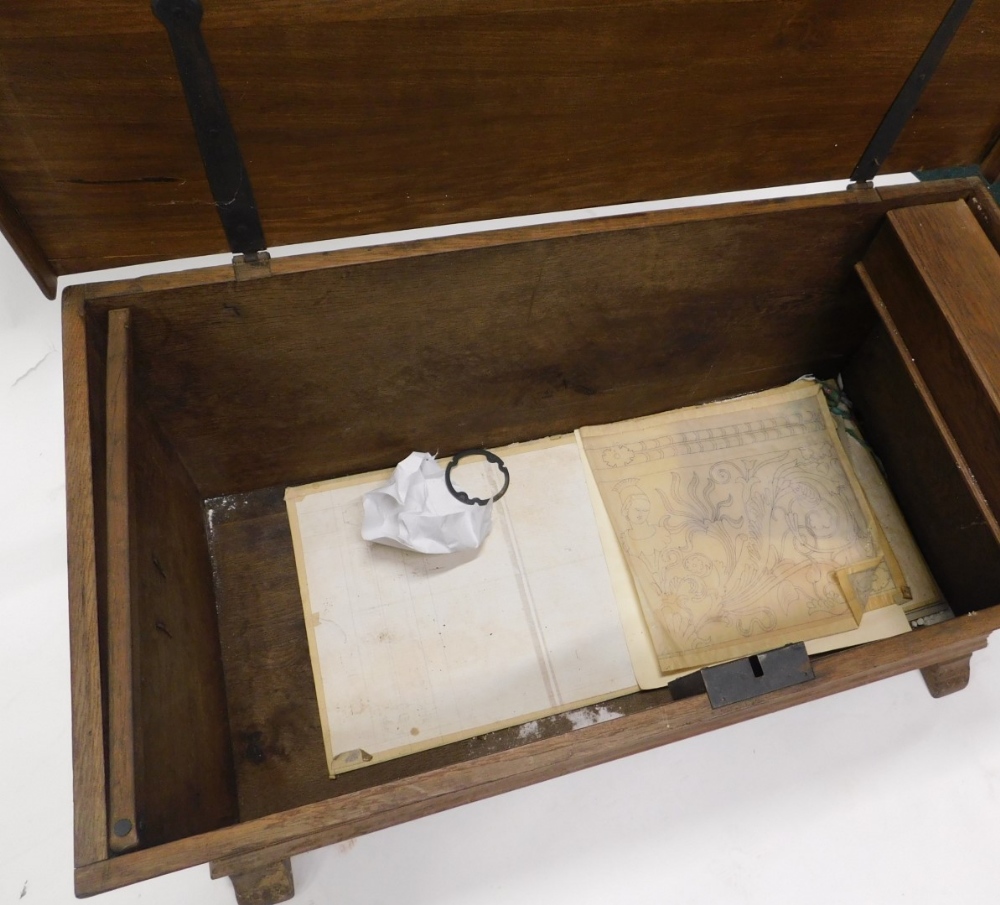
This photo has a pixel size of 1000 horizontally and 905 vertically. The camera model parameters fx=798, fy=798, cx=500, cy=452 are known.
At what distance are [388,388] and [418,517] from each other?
17 cm

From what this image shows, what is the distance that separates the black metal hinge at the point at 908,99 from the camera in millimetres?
852

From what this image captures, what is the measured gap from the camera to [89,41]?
2.14 ft

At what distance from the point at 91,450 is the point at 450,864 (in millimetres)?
563

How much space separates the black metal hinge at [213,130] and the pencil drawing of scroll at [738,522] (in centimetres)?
54

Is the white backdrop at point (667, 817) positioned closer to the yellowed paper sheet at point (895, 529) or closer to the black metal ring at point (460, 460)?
the yellowed paper sheet at point (895, 529)

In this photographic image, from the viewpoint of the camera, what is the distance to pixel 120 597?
27.3 inches

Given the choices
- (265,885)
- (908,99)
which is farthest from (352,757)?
(908,99)

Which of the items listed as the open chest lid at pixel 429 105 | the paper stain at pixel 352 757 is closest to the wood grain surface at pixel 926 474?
the open chest lid at pixel 429 105

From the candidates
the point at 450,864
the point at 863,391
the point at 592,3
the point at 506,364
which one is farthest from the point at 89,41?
the point at 863,391

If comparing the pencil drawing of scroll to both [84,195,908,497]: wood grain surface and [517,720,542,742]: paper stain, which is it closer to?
[84,195,908,497]: wood grain surface

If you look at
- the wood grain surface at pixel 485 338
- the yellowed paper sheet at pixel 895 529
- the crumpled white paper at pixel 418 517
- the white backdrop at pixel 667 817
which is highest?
the wood grain surface at pixel 485 338

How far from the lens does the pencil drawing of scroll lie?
1035 millimetres

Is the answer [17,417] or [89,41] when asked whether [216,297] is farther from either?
[17,417]

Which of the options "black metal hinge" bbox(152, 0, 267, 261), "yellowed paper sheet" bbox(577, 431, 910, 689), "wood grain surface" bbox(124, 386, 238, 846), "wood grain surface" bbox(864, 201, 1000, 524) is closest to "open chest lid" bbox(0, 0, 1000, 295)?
"black metal hinge" bbox(152, 0, 267, 261)
